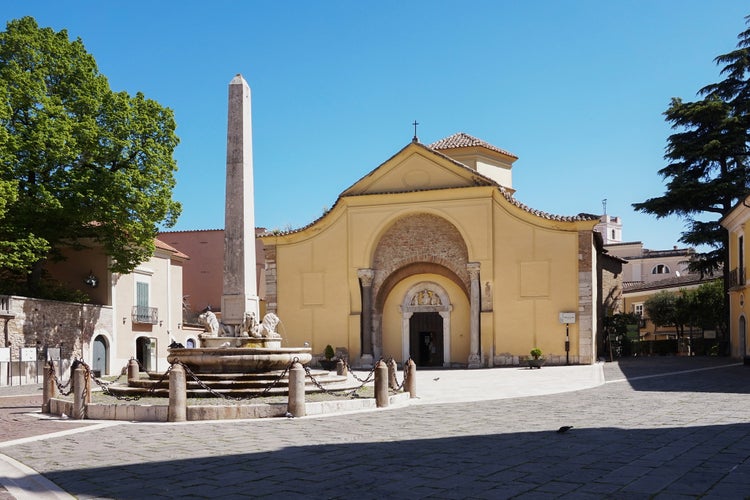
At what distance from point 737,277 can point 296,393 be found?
2467 cm

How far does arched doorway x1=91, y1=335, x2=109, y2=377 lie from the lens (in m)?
29.9

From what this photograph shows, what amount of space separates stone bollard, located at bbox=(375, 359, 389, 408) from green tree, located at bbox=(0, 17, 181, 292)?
15.0m

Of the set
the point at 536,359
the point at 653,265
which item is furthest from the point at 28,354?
the point at 653,265

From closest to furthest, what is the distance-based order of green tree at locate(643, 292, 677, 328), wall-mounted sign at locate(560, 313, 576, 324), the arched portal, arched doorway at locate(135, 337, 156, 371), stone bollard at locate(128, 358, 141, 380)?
stone bollard at locate(128, 358, 141, 380) → wall-mounted sign at locate(560, 313, 576, 324) → arched doorway at locate(135, 337, 156, 371) → the arched portal → green tree at locate(643, 292, 677, 328)

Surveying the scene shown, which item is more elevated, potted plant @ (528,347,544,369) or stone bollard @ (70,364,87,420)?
stone bollard @ (70,364,87,420)

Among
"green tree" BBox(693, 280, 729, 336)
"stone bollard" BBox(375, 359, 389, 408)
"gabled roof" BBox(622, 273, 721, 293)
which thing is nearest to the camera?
"stone bollard" BBox(375, 359, 389, 408)

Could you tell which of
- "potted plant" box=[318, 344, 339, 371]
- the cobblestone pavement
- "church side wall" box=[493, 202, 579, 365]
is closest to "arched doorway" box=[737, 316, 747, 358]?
"church side wall" box=[493, 202, 579, 365]

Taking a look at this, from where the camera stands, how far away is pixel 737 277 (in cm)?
3181

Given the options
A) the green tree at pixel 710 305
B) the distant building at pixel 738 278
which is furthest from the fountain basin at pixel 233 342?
the green tree at pixel 710 305

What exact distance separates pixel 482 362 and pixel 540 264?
460cm

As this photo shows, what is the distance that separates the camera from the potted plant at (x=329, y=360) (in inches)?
1236

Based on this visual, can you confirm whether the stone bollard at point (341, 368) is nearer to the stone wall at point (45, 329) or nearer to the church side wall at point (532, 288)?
the stone wall at point (45, 329)

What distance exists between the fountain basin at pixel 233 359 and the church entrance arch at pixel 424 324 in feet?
62.4

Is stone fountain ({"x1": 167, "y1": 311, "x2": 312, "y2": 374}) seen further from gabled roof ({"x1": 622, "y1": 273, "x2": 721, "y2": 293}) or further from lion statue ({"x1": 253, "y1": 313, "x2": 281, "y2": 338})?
gabled roof ({"x1": 622, "y1": 273, "x2": 721, "y2": 293})
